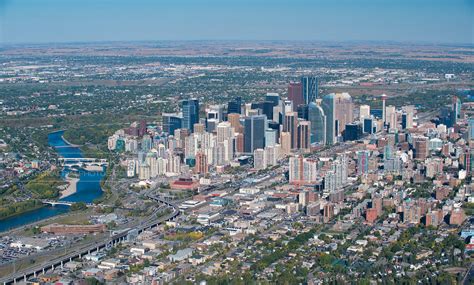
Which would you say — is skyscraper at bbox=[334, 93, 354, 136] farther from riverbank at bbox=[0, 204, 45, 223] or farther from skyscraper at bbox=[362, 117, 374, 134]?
riverbank at bbox=[0, 204, 45, 223]

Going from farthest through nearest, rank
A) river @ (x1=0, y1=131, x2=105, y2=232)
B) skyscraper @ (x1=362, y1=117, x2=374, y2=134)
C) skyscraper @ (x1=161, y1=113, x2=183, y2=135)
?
skyscraper @ (x1=362, y1=117, x2=374, y2=134) → skyscraper @ (x1=161, y1=113, x2=183, y2=135) → river @ (x1=0, y1=131, x2=105, y2=232)

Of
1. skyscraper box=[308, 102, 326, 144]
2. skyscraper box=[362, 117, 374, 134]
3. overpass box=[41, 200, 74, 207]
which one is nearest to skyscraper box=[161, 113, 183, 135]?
skyscraper box=[308, 102, 326, 144]

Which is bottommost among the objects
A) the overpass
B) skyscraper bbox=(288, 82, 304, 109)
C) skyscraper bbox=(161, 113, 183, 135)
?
the overpass

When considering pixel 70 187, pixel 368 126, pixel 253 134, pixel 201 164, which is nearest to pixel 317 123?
pixel 368 126

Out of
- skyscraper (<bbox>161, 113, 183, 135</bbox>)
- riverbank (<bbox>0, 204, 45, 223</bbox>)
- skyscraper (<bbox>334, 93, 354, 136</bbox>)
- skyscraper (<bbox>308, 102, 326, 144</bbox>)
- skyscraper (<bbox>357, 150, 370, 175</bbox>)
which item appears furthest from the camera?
skyscraper (<bbox>334, 93, 354, 136</bbox>)

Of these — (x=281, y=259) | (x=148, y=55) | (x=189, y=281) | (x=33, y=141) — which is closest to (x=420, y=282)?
(x=281, y=259)

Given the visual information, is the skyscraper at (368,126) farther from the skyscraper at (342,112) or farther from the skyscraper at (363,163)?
the skyscraper at (363,163)
